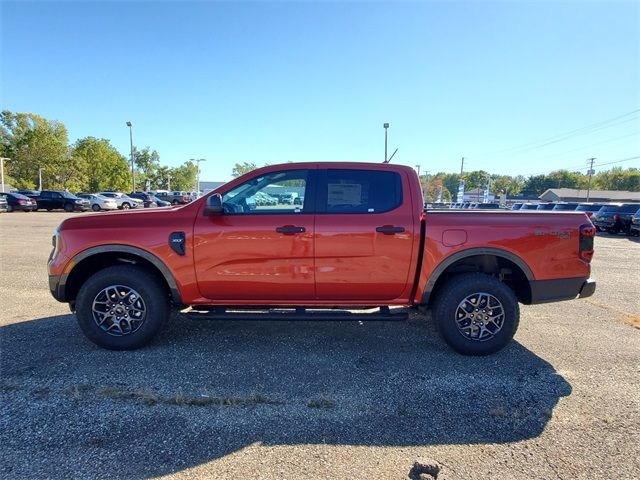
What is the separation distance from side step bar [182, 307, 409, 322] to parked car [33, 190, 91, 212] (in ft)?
106

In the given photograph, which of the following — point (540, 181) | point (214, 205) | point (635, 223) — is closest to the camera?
point (214, 205)

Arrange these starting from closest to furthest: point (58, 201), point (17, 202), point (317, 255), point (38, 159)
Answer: point (317, 255), point (17, 202), point (58, 201), point (38, 159)

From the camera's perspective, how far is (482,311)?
3.81 meters

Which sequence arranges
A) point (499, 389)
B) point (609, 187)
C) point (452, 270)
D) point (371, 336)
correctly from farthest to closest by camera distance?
point (609, 187)
point (371, 336)
point (452, 270)
point (499, 389)

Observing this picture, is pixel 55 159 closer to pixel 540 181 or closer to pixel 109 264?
pixel 109 264

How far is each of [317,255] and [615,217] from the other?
73.0 feet

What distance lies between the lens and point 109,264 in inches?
161

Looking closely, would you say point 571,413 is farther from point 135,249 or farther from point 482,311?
point 135,249

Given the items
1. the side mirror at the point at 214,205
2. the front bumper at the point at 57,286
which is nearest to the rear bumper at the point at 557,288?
the side mirror at the point at 214,205

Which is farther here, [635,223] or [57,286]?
[635,223]

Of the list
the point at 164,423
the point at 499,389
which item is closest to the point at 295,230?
the point at 164,423

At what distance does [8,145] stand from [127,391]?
76975mm

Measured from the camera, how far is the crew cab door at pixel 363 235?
371cm

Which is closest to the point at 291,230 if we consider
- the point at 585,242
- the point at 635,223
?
the point at 585,242
